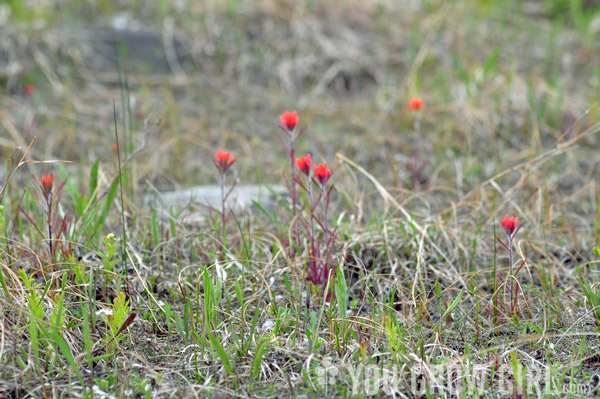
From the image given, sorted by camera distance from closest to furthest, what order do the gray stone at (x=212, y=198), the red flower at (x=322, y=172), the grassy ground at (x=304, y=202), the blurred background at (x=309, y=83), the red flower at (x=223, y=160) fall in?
the grassy ground at (x=304, y=202) → the red flower at (x=322, y=172) → the red flower at (x=223, y=160) → the gray stone at (x=212, y=198) → the blurred background at (x=309, y=83)

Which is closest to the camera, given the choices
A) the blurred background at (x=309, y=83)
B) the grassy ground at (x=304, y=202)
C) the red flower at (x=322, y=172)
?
the grassy ground at (x=304, y=202)

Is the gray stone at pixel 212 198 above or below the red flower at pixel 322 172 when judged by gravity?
below

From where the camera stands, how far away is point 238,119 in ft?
13.3

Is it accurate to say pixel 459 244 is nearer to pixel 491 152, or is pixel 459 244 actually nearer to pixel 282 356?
pixel 282 356

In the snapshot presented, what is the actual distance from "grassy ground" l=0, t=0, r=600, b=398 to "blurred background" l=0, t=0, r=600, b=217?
2 centimetres

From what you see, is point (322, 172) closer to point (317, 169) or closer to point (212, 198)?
point (317, 169)

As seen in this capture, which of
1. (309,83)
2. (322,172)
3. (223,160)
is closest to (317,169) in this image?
(322,172)

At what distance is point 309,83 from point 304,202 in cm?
246

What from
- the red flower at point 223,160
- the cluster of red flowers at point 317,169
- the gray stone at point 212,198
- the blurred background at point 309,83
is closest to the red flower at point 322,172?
the cluster of red flowers at point 317,169

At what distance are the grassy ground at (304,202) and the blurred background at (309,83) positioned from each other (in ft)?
0.07

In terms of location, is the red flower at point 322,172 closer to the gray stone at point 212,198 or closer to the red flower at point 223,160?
the red flower at point 223,160

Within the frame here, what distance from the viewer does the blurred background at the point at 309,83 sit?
3.39 meters

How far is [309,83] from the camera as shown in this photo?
4.53 metres

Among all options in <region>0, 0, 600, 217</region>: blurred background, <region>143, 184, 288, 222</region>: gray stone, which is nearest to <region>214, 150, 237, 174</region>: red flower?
<region>143, 184, 288, 222</region>: gray stone
